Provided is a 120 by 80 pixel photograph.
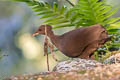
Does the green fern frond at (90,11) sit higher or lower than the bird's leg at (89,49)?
higher

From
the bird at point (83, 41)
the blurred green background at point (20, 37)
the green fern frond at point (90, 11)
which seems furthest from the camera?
the blurred green background at point (20, 37)

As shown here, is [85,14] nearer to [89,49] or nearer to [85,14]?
[85,14]

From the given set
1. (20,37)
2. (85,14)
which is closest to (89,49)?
(85,14)

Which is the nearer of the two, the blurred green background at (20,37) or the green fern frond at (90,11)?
the green fern frond at (90,11)

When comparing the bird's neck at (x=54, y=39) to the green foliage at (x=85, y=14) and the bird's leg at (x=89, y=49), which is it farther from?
the green foliage at (x=85, y=14)

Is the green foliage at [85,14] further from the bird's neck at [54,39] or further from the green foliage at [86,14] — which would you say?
the bird's neck at [54,39]

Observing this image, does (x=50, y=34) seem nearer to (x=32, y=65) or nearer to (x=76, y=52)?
(x=76, y=52)

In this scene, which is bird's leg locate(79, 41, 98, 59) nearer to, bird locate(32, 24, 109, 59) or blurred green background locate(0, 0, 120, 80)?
bird locate(32, 24, 109, 59)

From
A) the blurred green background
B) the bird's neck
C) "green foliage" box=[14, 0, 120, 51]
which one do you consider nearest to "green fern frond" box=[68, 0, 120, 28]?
"green foliage" box=[14, 0, 120, 51]

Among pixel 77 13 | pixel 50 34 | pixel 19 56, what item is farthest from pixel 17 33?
pixel 50 34

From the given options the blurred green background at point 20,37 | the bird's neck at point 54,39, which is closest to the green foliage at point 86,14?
the bird's neck at point 54,39

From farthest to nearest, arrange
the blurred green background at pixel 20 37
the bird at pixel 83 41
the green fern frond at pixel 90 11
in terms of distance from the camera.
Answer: the blurred green background at pixel 20 37
the green fern frond at pixel 90 11
the bird at pixel 83 41

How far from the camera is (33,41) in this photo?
199cm

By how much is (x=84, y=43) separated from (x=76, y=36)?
1.5 inches
